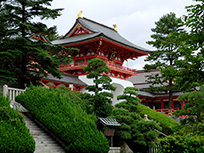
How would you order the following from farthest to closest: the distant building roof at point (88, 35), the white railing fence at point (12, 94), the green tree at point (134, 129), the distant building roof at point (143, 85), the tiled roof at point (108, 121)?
the distant building roof at point (143, 85) < the distant building roof at point (88, 35) < the green tree at point (134, 129) < the tiled roof at point (108, 121) < the white railing fence at point (12, 94)

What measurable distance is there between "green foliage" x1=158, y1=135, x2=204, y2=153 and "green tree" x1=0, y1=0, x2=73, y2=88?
1047 centimetres

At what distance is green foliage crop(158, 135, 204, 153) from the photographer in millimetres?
7078

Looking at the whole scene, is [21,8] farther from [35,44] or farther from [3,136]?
[3,136]

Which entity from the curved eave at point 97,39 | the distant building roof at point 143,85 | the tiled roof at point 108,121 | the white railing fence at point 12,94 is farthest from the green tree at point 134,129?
the distant building roof at point 143,85

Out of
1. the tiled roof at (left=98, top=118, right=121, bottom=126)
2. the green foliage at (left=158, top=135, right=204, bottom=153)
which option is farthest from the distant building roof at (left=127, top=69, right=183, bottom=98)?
the green foliage at (left=158, top=135, right=204, bottom=153)

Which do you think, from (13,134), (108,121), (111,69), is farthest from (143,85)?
(13,134)

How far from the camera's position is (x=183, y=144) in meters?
7.75

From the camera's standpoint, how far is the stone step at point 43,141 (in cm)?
1289

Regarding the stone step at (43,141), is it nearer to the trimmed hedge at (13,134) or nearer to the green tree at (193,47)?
the trimmed hedge at (13,134)

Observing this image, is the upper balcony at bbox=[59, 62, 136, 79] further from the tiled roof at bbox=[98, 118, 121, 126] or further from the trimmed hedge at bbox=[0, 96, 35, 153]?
the trimmed hedge at bbox=[0, 96, 35, 153]

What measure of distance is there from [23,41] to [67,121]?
6.86 metres

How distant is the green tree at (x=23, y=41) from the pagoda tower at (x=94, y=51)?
25.3ft

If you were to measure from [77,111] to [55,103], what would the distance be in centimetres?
117

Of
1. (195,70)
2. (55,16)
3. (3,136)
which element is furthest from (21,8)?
(195,70)
